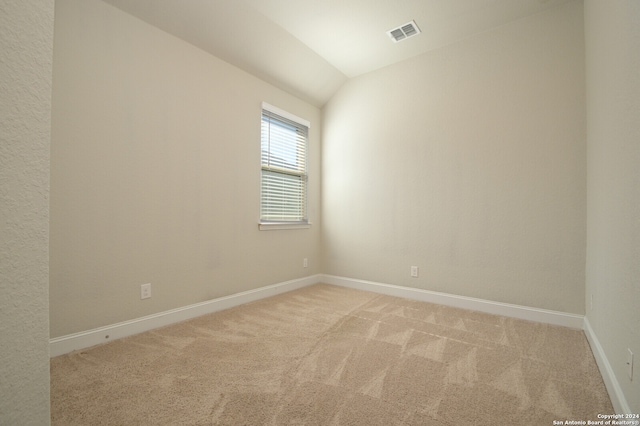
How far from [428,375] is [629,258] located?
1.15 meters

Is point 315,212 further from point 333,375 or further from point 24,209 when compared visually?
point 24,209

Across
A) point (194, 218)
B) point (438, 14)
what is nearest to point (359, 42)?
point (438, 14)

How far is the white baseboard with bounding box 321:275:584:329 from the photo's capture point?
251 centimetres

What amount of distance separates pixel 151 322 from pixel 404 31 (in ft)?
11.9

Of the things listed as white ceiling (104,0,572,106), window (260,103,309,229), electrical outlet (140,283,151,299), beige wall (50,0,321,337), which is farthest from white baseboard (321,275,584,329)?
white ceiling (104,0,572,106)

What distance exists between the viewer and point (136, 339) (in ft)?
7.17

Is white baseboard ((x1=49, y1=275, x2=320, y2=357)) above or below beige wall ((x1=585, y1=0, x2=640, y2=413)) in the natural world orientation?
below

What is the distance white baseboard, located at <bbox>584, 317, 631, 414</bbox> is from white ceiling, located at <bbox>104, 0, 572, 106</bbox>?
2.81m

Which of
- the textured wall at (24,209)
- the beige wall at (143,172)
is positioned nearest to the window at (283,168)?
the beige wall at (143,172)

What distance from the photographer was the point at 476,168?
2953mm

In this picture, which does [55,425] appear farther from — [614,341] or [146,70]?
[614,341]

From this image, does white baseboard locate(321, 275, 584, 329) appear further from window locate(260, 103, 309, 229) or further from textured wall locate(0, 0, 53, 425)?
textured wall locate(0, 0, 53, 425)

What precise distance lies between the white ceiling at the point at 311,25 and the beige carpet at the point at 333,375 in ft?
8.49

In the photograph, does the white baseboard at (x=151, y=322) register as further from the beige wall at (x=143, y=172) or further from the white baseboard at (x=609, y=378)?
the white baseboard at (x=609, y=378)
